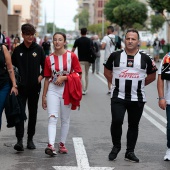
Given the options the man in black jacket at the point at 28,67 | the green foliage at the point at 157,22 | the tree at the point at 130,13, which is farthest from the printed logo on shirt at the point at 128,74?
the tree at the point at 130,13

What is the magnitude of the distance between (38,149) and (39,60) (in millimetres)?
1336

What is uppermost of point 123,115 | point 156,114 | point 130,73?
point 130,73

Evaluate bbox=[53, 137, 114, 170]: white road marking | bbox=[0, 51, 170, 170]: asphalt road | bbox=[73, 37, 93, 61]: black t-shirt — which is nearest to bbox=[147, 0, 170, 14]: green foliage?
bbox=[73, 37, 93, 61]: black t-shirt

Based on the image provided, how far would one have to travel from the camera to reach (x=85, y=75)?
16969mm

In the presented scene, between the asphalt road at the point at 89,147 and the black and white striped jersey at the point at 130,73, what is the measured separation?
3.04 ft

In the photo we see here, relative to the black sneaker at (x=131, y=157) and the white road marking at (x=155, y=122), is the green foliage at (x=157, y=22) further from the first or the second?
the black sneaker at (x=131, y=157)

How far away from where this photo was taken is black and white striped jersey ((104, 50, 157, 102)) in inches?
298

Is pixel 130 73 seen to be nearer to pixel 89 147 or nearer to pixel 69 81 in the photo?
pixel 69 81

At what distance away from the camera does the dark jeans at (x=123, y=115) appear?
7660 millimetres

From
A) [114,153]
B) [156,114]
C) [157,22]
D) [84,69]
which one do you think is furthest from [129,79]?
[157,22]

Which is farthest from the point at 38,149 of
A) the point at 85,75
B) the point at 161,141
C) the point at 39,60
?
the point at 85,75

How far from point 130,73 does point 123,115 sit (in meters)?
0.58

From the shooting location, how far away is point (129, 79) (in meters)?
7.58

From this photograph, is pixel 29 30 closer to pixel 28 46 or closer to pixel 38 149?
pixel 28 46
